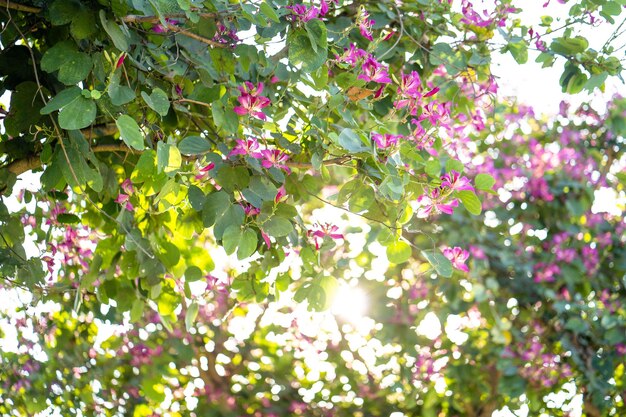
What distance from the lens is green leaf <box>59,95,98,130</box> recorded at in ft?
4.42

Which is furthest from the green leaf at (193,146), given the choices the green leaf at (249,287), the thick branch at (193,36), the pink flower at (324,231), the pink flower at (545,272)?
the pink flower at (545,272)

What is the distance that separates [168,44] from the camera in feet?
6.16

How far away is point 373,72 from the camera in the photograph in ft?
5.80

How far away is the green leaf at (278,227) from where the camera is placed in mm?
1631

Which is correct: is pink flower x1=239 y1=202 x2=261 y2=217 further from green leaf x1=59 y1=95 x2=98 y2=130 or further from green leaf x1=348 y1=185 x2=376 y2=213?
green leaf x1=59 y1=95 x2=98 y2=130

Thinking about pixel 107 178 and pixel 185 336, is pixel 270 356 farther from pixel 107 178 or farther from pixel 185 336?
pixel 107 178

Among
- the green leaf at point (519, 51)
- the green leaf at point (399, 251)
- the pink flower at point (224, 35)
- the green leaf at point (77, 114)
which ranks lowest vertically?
the green leaf at point (77, 114)

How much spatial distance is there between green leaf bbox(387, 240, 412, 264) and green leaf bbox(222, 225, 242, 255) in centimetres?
34

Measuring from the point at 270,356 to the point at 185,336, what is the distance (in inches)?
19.6

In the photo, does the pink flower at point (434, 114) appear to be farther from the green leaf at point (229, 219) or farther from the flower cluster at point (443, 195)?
the green leaf at point (229, 219)

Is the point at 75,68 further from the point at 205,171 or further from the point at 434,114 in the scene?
the point at 434,114

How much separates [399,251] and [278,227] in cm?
27

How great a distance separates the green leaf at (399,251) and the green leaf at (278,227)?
0.79ft

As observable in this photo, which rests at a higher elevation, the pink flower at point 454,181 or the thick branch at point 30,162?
the thick branch at point 30,162
